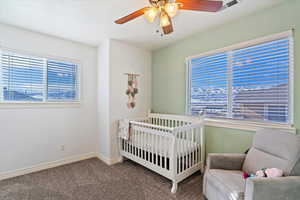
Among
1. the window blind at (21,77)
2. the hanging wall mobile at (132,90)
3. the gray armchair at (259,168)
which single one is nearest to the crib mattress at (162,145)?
the gray armchair at (259,168)

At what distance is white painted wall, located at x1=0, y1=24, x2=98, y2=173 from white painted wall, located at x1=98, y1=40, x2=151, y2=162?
0.92ft

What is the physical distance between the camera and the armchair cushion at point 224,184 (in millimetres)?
1327

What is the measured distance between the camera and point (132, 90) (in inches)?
127

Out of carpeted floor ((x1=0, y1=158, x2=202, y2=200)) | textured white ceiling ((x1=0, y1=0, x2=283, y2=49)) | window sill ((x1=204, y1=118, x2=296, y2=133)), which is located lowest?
carpeted floor ((x1=0, y1=158, x2=202, y2=200))

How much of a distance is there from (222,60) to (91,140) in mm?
3008

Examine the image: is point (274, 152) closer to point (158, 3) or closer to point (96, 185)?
point (158, 3)

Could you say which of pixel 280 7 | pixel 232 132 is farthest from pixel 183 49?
pixel 232 132

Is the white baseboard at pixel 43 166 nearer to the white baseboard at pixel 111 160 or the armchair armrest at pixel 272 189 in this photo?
the white baseboard at pixel 111 160

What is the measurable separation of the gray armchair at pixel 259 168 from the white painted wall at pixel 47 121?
252 centimetres

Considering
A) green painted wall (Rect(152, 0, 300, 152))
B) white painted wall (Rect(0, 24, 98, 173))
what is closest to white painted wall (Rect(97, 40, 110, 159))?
white painted wall (Rect(0, 24, 98, 173))

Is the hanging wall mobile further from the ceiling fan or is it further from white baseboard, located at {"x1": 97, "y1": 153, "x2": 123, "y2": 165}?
the ceiling fan

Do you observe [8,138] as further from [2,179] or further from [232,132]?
[232,132]

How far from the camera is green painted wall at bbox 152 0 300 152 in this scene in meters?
1.80

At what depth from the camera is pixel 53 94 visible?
283 cm
